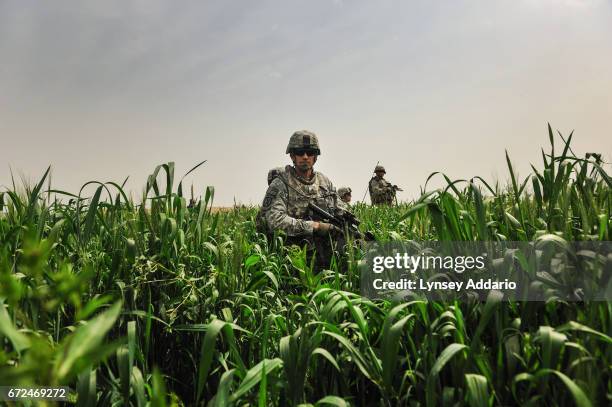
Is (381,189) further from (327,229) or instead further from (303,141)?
(327,229)

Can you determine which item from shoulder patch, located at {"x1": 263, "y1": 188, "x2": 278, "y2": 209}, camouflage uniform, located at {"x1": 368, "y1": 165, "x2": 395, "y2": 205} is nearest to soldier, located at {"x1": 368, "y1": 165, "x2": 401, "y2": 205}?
camouflage uniform, located at {"x1": 368, "y1": 165, "x2": 395, "y2": 205}

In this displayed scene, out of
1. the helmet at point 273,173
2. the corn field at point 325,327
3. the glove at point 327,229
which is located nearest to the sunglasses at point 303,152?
the helmet at point 273,173

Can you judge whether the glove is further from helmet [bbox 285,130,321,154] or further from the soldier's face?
helmet [bbox 285,130,321,154]

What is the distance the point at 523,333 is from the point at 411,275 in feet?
1.95

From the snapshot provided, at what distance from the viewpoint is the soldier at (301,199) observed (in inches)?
188

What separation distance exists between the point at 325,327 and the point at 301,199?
11.8ft

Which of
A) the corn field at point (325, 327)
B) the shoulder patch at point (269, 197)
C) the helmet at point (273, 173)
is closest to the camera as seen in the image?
the corn field at point (325, 327)

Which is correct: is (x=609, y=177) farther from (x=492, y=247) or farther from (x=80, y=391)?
(x=80, y=391)

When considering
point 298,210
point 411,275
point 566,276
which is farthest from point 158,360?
point 298,210

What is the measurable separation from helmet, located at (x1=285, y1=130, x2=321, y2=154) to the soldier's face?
3.5 inches

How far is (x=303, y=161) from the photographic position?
210 inches

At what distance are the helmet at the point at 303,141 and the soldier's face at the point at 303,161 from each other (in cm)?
9

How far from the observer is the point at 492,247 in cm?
179

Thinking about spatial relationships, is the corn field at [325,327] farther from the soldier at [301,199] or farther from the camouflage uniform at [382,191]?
the camouflage uniform at [382,191]
